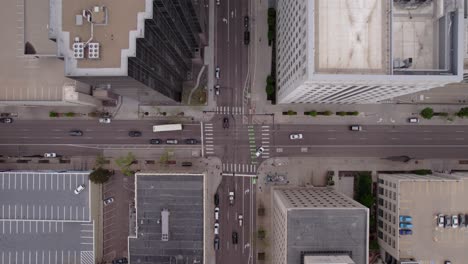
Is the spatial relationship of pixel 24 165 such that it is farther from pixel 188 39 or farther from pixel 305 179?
pixel 305 179

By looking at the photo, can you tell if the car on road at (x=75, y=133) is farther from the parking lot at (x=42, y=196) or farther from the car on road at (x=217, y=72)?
the car on road at (x=217, y=72)

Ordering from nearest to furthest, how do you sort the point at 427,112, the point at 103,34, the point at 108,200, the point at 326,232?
1. the point at 103,34
2. the point at 326,232
3. the point at 427,112
4. the point at 108,200

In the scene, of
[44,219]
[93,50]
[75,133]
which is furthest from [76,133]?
[93,50]

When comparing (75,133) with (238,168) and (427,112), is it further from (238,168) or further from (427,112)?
(427,112)

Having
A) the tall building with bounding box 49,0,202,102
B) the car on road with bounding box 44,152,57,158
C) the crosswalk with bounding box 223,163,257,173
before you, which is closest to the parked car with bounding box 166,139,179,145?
the crosswalk with bounding box 223,163,257,173

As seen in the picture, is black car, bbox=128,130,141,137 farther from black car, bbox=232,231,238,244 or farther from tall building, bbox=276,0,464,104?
tall building, bbox=276,0,464,104

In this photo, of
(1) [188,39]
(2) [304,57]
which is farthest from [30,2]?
(2) [304,57]
